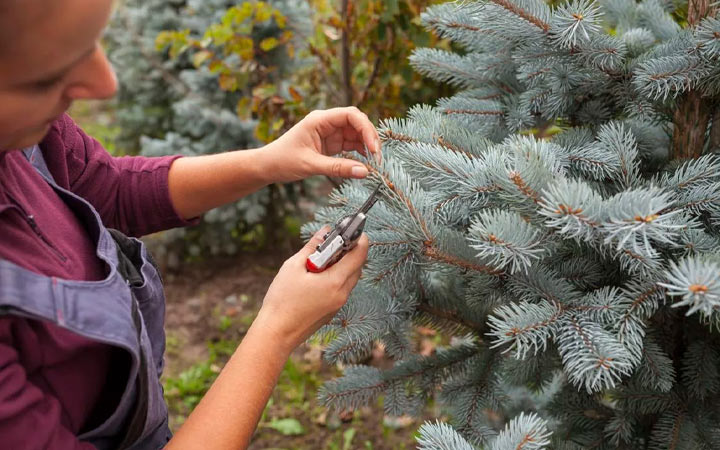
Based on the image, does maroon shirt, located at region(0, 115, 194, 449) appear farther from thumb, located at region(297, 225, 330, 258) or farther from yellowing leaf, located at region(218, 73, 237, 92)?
yellowing leaf, located at region(218, 73, 237, 92)

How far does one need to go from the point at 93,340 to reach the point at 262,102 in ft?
7.58

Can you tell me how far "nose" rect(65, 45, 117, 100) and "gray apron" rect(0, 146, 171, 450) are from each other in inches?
10.9

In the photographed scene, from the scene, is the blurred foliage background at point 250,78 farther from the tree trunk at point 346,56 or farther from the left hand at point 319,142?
the left hand at point 319,142

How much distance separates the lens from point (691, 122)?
53.7 inches

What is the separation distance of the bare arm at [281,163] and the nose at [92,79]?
48 centimetres

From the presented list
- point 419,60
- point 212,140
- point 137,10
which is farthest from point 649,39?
point 137,10

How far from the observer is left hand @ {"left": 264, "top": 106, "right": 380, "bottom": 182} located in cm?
133

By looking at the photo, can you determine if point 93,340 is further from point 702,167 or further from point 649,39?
point 649,39

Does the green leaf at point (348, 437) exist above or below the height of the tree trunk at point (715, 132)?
below

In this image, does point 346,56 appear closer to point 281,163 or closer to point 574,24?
point 281,163

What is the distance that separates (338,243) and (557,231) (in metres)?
0.42

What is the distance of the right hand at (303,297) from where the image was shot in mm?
1188

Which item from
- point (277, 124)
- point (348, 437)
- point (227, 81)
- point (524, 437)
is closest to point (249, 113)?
point (227, 81)

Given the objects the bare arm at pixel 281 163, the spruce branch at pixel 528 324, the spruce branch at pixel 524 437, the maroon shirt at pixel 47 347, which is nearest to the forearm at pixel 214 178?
the bare arm at pixel 281 163
